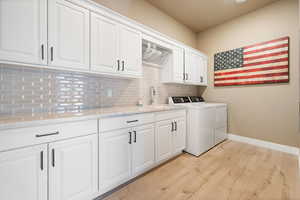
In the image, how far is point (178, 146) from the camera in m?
2.38

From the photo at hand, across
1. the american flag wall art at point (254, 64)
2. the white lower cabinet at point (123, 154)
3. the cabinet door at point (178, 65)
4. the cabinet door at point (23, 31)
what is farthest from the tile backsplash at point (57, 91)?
the american flag wall art at point (254, 64)

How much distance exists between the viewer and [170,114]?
7.29 ft

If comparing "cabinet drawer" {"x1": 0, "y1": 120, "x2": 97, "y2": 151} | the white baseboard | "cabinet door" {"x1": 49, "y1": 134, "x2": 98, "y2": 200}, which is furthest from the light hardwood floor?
"cabinet drawer" {"x1": 0, "y1": 120, "x2": 97, "y2": 151}

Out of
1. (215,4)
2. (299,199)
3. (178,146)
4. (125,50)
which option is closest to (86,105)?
(125,50)

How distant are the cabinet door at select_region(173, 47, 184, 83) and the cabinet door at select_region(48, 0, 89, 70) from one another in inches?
67.9

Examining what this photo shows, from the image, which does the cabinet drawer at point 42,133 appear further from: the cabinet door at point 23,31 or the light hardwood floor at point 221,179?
the light hardwood floor at point 221,179

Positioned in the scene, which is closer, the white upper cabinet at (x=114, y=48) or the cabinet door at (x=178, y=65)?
→ the white upper cabinet at (x=114, y=48)

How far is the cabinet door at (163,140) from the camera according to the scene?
2014mm

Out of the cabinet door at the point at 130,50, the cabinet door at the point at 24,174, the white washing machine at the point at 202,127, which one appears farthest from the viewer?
the white washing machine at the point at 202,127

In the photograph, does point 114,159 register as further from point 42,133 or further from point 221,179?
point 221,179

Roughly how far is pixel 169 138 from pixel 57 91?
67.7 inches

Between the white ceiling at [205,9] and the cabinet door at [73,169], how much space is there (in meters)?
2.87

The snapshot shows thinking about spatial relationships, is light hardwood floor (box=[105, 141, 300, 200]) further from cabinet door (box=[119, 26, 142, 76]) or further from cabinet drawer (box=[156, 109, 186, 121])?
cabinet door (box=[119, 26, 142, 76])

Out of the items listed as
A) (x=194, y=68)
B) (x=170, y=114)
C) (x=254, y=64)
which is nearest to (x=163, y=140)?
(x=170, y=114)
